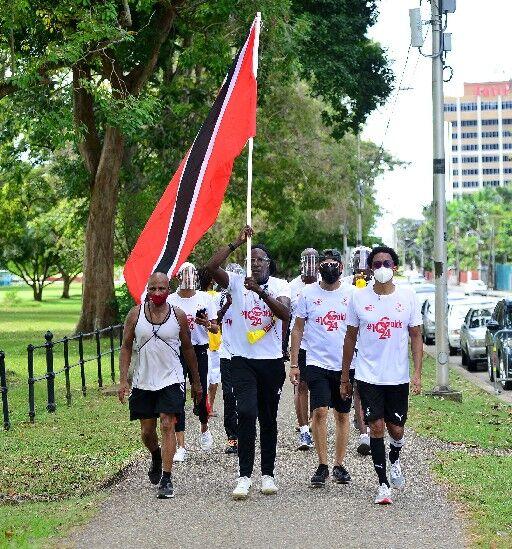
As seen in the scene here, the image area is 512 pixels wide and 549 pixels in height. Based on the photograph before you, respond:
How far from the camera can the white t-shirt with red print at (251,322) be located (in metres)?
10.1

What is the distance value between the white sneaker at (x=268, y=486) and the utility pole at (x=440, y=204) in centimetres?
1000

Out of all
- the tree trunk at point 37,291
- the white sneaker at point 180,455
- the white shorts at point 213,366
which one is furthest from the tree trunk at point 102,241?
the tree trunk at point 37,291

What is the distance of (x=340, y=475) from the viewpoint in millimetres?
10445

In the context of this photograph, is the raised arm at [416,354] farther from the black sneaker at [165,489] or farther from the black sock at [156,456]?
the black sock at [156,456]

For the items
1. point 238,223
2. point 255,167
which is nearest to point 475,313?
point 255,167

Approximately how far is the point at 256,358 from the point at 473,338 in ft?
66.4

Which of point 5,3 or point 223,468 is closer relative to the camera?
point 223,468

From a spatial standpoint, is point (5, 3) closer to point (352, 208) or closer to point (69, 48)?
point (69, 48)

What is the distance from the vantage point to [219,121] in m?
10.6

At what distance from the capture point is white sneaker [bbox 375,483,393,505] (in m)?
9.46

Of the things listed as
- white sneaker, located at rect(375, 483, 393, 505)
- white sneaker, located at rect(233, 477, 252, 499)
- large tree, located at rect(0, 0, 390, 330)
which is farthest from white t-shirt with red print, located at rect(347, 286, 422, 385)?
large tree, located at rect(0, 0, 390, 330)

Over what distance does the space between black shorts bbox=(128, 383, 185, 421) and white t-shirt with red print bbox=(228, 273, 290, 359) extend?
0.57 meters

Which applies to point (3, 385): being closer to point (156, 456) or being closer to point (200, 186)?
point (156, 456)

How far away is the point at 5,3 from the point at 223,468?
1189cm
